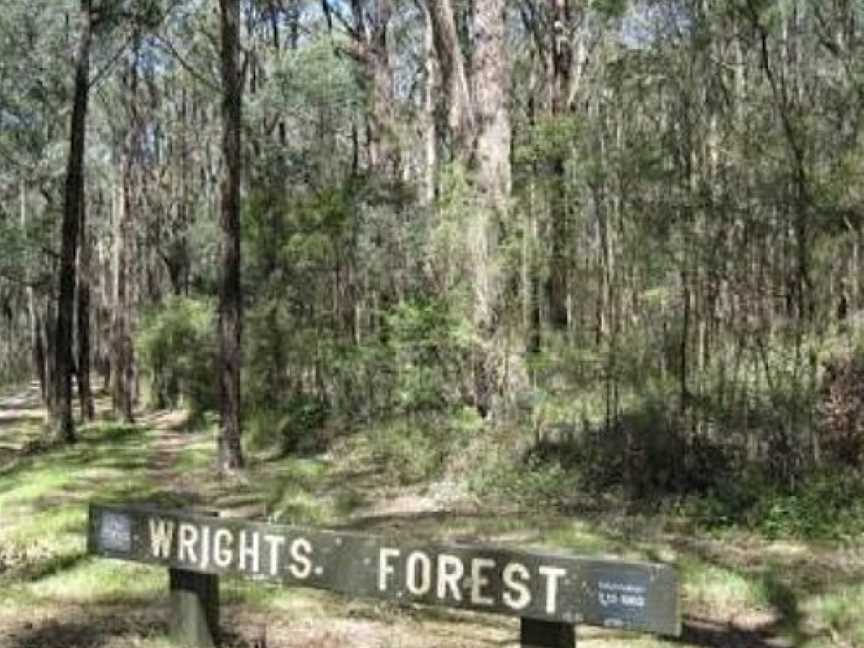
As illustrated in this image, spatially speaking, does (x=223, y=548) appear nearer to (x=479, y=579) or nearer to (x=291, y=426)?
(x=479, y=579)

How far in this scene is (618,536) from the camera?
1100 cm

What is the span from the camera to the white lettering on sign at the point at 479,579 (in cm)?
565

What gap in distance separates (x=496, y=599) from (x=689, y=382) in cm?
826

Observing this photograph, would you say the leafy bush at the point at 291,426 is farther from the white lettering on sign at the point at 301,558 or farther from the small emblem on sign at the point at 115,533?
the white lettering on sign at the point at 301,558

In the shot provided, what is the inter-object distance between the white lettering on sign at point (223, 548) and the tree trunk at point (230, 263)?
937 cm

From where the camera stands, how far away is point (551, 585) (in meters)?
5.48

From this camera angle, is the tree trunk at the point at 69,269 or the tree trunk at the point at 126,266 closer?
the tree trunk at the point at 69,269

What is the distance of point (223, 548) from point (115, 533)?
2.57ft

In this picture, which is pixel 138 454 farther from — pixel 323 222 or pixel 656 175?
pixel 656 175

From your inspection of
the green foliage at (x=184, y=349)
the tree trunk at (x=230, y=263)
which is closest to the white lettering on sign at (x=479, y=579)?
the tree trunk at (x=230, y=263)

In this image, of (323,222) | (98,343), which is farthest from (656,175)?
(98,343)

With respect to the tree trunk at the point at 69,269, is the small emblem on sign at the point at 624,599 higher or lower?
lower

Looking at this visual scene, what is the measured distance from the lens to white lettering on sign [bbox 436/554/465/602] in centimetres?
572

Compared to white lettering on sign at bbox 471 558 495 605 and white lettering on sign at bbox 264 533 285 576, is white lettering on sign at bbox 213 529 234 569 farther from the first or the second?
white lettering on sign at bbox 471 558 495 605
